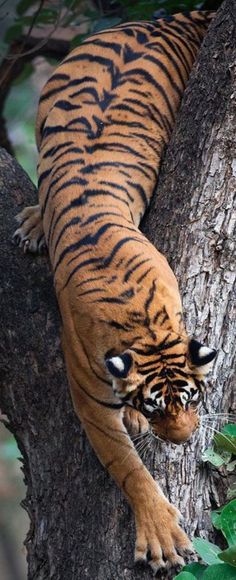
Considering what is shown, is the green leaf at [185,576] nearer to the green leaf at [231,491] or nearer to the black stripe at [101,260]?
the green leaf at [231,491]

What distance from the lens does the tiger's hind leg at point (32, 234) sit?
3.96m

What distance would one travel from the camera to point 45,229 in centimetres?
377

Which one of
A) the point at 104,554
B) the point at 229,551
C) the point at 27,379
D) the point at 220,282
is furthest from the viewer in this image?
the point at 27,379

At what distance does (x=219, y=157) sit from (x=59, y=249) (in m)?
0.61

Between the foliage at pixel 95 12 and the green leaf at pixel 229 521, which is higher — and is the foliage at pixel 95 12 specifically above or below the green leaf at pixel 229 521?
above

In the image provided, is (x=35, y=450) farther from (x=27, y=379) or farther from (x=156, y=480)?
(x=156, y=480)

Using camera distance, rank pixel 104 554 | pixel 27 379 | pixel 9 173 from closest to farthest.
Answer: pixel 104 554 → pixel 27 379 → pixel 9 173

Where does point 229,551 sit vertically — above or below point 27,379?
below

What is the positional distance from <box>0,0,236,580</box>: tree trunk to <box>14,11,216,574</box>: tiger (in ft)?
0.28

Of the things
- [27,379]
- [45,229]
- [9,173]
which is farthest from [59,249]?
[9,173]

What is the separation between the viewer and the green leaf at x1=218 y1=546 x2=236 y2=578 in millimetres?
2814

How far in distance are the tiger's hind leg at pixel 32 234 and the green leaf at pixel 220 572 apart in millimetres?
1512

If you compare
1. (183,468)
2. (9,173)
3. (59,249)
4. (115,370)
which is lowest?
(183,468)

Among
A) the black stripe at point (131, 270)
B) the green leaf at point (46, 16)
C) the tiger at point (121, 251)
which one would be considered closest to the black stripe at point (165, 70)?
the tiger at point (121, 251)
